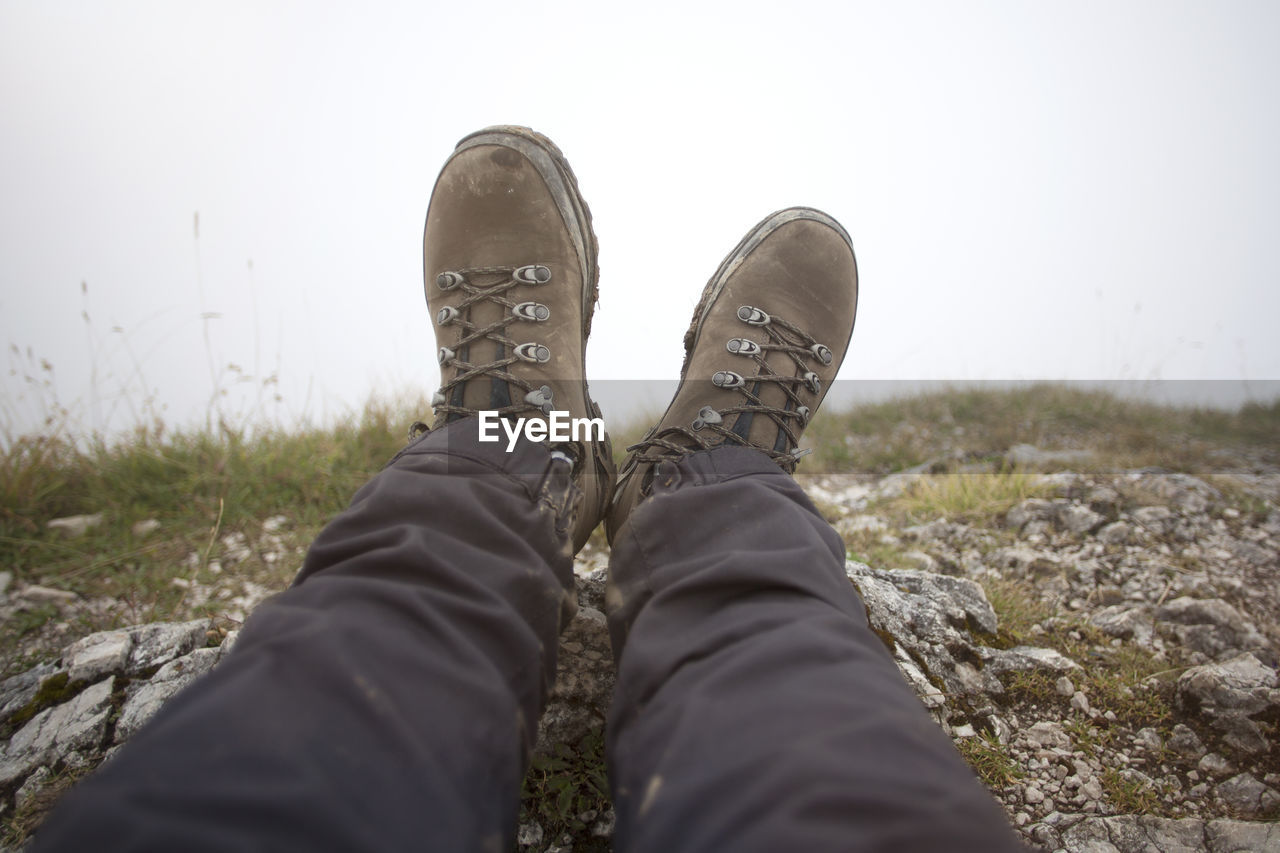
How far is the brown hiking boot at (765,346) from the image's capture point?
146 cm

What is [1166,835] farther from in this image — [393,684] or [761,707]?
[393,684]

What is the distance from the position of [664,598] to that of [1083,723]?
929mm

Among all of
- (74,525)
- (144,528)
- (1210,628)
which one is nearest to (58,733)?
(144,528)

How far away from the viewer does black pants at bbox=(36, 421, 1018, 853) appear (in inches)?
21.1

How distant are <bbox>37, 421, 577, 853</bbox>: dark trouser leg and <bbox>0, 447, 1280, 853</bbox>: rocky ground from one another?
0.98 ft

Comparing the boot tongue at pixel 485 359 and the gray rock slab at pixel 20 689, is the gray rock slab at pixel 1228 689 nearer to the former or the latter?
the boot tongue at pixel 485 359

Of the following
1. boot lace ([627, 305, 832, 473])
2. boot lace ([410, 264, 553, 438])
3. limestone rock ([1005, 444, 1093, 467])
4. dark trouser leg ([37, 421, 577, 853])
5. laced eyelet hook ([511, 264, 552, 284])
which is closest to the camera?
dark trouser leg ([37, 421, 577, 853])

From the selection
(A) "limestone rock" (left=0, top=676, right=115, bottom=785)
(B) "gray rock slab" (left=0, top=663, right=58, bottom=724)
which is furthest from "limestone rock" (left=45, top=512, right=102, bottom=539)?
(A) "limestone rock" (left=0, top=676, right=115, bottom=785)

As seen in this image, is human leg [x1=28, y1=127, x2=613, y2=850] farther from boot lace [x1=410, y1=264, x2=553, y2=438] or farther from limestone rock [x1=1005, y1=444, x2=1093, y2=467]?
limestone rock [x1=1005, y1=444, x2=1093, y2=467]

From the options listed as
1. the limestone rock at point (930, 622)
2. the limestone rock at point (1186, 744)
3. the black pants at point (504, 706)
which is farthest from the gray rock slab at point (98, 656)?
the limestone rock at point (1186, 744)

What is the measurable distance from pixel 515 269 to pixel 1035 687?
1.57 meters

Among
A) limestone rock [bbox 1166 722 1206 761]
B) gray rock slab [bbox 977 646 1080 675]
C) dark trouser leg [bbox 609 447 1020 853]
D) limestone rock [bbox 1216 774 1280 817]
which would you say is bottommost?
limestone rock [bbox 1216 774 1280 817]

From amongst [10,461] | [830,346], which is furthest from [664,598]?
[10,461]

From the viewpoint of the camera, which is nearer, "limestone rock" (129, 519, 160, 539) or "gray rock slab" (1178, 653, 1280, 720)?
"gray rock slab" (1178, 653, 1280, 720)
